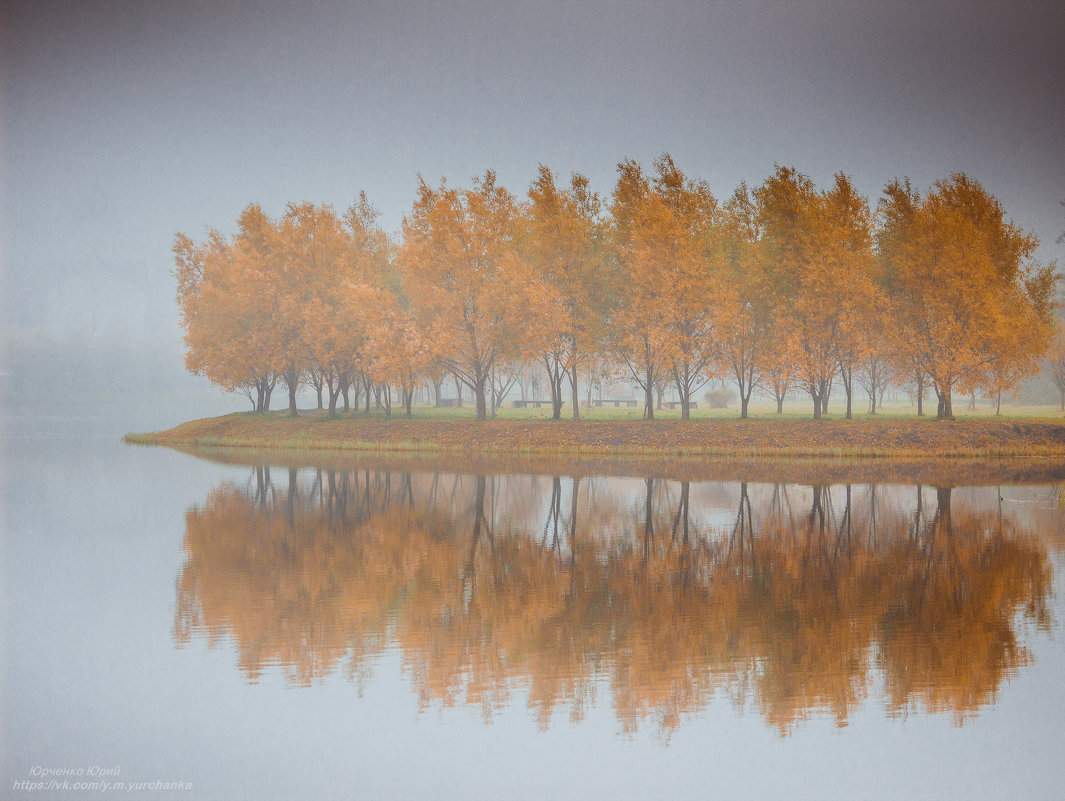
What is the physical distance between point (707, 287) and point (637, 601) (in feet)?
121

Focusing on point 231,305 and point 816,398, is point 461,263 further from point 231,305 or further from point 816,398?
point 816,398

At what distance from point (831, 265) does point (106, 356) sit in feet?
572

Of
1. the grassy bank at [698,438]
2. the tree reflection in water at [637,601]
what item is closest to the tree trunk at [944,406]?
the grassy bank at [698,438]

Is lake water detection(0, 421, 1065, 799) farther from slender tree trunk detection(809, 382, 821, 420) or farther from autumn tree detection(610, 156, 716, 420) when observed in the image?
autumn tree detection(610, 156, 716, 420)

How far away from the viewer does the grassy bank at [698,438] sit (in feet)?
134

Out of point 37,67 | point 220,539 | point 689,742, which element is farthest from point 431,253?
point 689,742

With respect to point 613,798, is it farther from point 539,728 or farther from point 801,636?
point 801,636

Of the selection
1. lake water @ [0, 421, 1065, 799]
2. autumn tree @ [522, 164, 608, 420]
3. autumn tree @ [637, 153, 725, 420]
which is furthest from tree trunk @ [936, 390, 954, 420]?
lake water @ [0, 421, 1065, 799]

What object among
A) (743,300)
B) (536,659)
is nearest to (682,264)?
(743,300)

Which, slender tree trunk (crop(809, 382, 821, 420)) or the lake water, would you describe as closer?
the lake water

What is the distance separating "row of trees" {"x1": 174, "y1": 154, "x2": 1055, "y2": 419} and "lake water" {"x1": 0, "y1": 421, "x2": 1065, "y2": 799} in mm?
28150

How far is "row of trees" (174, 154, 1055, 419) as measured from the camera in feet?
152

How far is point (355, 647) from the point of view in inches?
413

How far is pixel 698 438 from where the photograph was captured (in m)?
43.8
